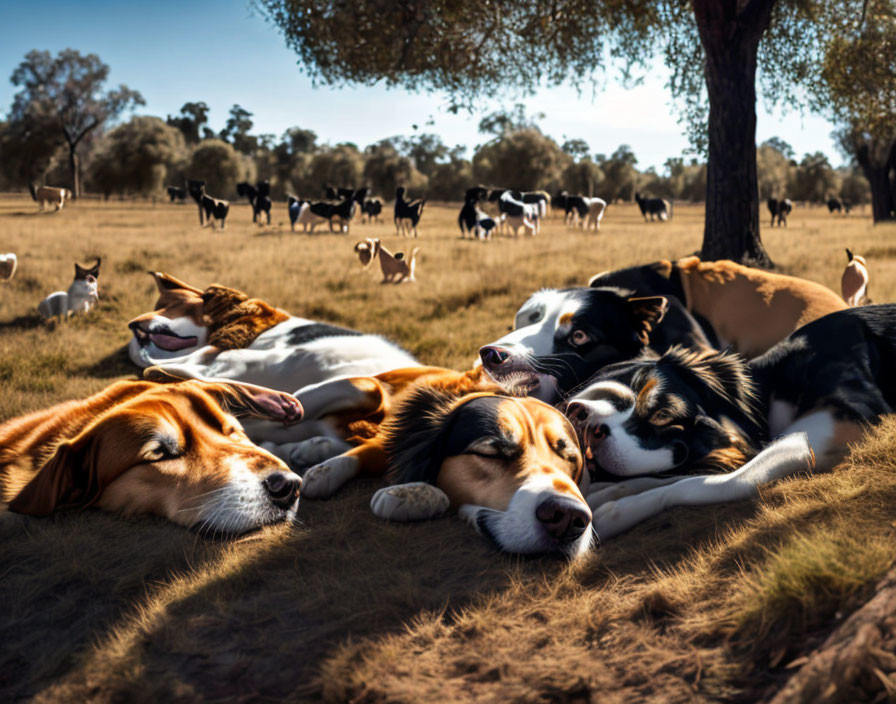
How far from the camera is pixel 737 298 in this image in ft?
20.0

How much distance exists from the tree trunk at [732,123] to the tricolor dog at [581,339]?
702 centimetres

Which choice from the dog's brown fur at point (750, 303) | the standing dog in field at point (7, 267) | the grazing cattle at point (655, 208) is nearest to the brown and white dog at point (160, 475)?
the dog's brown fur at point (750, 303)

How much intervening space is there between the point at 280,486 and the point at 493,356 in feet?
5.25

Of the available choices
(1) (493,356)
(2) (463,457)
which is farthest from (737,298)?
(2) (463,457)

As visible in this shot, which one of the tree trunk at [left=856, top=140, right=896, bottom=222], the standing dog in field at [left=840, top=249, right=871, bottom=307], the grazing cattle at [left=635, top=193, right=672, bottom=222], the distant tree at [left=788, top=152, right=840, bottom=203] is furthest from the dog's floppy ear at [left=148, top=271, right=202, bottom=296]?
the distant tree at [left=788, top=152, right=840, bottom=203]

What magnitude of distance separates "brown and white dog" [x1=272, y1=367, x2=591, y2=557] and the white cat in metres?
5.99

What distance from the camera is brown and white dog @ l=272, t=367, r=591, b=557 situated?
3.13m

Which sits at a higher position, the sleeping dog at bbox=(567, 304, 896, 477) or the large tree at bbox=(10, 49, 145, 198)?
the large tree at bbox=(10, 49, 145, 198)

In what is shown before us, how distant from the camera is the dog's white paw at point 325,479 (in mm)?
4059

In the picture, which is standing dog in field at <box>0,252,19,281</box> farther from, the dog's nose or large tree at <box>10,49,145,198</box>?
large tree at <box>10,49,145,198</box>

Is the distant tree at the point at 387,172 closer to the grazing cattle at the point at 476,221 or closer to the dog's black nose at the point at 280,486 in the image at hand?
the grazing cattle at the point at 476,221

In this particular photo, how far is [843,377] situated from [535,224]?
25.4m

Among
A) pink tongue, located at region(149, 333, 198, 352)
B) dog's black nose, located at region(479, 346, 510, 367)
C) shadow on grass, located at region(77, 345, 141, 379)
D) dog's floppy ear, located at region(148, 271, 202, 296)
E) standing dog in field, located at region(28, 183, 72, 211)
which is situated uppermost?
standing dog in field, located at region(28, 183, 72, 211)

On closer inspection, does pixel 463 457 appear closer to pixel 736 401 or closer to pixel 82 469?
pixel 736 401
